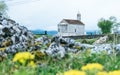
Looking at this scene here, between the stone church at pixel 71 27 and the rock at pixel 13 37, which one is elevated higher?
the rock at pixel 13 37

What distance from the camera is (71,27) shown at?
616 ft

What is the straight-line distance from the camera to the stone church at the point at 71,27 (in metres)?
184

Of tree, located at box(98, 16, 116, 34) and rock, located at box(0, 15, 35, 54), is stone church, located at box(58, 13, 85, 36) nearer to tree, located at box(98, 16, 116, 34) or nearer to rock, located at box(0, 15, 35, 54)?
tree, located at box(98, 16, 116, 34)

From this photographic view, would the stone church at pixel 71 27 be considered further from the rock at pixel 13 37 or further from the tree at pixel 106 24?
the rock at pixel 13 37

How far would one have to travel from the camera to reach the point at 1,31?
400 inches

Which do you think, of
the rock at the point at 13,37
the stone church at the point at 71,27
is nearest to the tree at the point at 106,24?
the stone church at the point at 71,27

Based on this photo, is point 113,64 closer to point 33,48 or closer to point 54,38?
point 33,48

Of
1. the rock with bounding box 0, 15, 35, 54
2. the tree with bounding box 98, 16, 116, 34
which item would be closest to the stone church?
the tree with bounding box 98, 16, 116, 34

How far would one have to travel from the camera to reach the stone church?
184125mm

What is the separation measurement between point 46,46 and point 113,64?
2.42m

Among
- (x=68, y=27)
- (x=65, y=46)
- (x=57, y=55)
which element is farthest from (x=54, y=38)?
(x=68, y=27)

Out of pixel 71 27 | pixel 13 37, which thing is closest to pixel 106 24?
pixel 71 27

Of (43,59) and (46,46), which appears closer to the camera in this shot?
(43,59)

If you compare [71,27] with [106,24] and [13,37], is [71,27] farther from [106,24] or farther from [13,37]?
[13,37]
